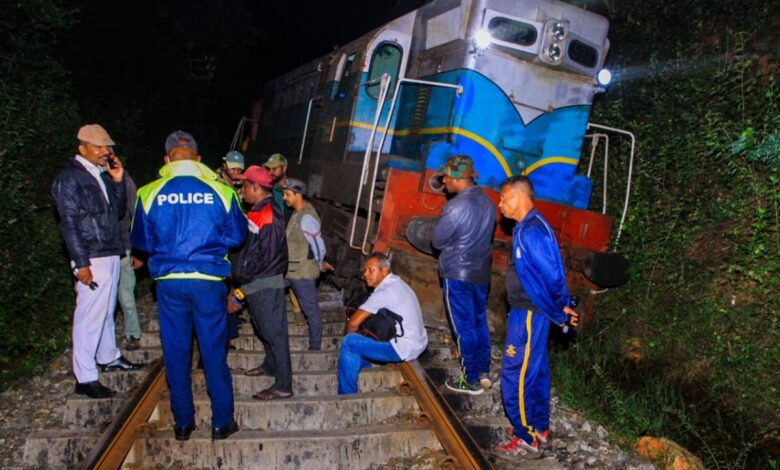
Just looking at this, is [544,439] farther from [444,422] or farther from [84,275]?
[84,275]

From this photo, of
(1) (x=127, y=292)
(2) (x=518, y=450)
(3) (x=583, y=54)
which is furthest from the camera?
(3) (x=583, y=54)

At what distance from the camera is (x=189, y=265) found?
3.46 meters

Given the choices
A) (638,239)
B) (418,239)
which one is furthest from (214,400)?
(638,239)

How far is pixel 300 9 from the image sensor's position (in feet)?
97.1

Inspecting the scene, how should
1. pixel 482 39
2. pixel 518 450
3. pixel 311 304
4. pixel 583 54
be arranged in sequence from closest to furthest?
pixel 518 450
pixel 311 304
pixel 482 39
pixel 583 54

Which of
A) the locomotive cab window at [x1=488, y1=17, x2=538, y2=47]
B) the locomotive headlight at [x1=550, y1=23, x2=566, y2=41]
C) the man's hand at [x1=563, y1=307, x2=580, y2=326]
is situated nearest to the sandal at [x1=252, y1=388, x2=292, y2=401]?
the man's hand at [x1=563, y1=307, x2=580, y2=326]

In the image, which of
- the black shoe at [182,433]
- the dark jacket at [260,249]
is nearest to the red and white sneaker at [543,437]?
the dark jacket at [260,249]

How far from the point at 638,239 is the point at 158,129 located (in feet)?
37.7

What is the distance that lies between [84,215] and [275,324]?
1532mm

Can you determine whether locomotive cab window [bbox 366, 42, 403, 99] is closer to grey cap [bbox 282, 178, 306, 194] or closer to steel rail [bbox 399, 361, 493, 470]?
grey cap [bbox 282, 178, 306, 194]

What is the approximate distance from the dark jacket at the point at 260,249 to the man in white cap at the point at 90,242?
3.17 ft

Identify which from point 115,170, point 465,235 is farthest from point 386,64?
point 115,170

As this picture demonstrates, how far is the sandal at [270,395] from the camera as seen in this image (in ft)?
13.5

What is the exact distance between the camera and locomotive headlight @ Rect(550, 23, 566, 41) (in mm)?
5949
